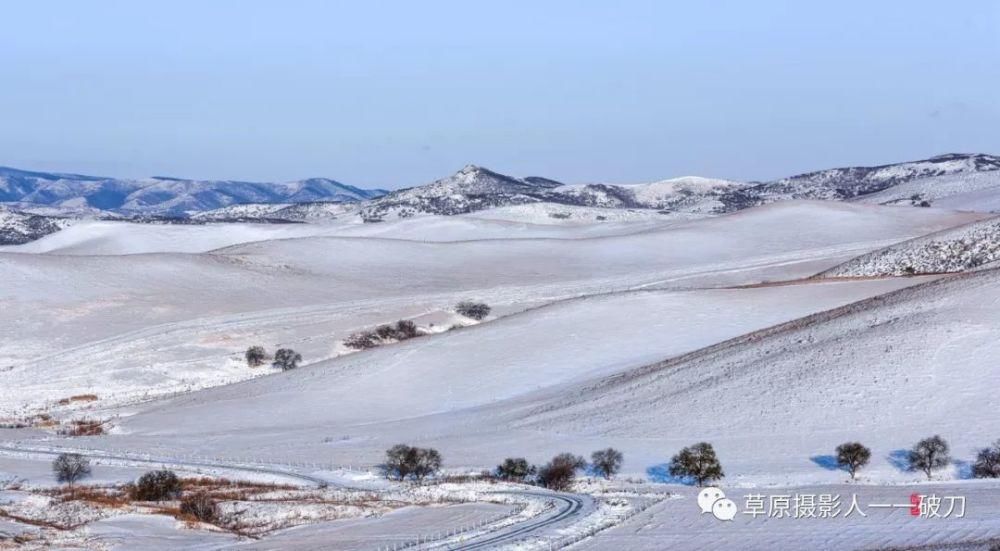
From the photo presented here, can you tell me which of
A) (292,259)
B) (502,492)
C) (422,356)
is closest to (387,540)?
(502,492)

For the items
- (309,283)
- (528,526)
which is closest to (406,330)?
(309,283)

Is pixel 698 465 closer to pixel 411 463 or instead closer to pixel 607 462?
pixel 607 462

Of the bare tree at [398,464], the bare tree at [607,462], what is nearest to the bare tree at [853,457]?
the bare tree at [607,462]

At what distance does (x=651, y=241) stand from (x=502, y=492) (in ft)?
340

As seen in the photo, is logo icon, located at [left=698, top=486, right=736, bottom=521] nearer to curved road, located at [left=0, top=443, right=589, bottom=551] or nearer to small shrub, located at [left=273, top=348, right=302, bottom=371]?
curved road, located at [left=0, top=443, right=589, bottom=551]

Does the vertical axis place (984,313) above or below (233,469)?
above

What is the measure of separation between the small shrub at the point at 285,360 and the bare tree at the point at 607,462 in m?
32.8

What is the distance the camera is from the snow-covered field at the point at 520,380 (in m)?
31.3

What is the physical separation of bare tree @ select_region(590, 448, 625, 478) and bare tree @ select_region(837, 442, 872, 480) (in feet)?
22.8

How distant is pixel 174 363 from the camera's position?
236 ft

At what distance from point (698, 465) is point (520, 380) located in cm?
2362

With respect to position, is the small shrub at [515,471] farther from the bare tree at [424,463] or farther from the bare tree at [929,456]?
A: the bare tree at [929,456]

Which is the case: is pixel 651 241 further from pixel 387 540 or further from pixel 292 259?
pixel 387 540

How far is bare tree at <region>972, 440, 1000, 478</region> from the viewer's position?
35.6 m
